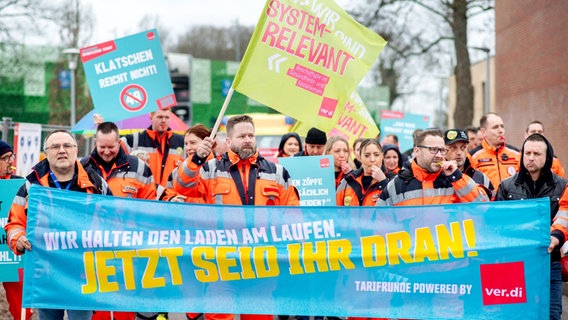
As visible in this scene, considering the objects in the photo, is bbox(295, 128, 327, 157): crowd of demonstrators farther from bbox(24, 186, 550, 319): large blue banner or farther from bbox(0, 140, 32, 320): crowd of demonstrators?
bbox(24, 186, 550, 319): large blue banner

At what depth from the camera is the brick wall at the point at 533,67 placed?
1809cm

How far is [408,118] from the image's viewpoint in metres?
19.1

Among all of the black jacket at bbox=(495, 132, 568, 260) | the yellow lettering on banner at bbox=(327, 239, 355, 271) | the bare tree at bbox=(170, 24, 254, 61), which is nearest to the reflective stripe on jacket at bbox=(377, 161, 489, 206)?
the black jacket at bbox=(495, 132, 568, 260)

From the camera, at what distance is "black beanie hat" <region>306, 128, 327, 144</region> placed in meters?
10.3

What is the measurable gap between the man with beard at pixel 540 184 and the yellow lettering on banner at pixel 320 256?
1.66 metres

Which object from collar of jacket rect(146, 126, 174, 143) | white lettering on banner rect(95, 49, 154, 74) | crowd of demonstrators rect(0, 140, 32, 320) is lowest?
crowd of demonstrators rect(0, 140, 32, 320)

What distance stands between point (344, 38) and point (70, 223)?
10.4 ft

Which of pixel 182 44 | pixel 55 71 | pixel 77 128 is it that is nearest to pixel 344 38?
pixel 77 128

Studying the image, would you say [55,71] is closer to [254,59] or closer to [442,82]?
[254,59]

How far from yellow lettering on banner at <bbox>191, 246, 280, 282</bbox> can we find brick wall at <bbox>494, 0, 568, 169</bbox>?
1232 cm

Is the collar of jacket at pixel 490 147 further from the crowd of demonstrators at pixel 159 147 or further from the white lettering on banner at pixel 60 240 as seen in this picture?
the white lettering on banner at pixel 60 240

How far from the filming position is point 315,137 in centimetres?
1030

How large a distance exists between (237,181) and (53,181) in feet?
4.66

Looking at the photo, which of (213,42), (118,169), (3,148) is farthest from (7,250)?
(213,42)
